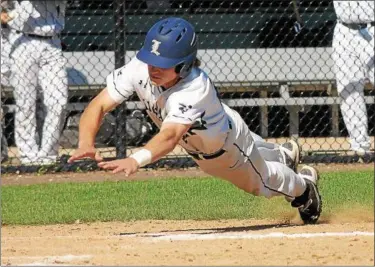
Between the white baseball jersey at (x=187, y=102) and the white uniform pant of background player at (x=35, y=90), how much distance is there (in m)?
5.10

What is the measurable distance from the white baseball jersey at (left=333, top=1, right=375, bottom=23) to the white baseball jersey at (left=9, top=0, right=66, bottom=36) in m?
3.05

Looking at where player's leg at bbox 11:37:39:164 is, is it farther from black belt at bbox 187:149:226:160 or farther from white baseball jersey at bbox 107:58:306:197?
black belt at bbox 187:149:226:160

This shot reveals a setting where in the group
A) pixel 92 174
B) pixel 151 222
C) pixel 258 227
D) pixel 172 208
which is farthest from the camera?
pixel 92 174

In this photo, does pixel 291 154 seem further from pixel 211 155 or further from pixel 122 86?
pixel 122 86

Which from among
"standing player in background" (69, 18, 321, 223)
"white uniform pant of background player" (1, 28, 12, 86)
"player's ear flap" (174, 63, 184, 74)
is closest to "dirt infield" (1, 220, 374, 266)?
"standing player in background" (69, 18, 321, 223)

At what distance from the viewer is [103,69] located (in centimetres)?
1392

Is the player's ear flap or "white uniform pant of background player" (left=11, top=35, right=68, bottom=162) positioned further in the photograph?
"white uniform pant of background player" (left=11, top=35, right=68, bottom=162)

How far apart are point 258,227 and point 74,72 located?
21.0ft

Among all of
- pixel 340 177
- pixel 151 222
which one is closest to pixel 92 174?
pixel 340 177

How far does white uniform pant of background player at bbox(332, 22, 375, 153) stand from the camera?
12711 millimetres

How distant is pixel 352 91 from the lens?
1283 cm

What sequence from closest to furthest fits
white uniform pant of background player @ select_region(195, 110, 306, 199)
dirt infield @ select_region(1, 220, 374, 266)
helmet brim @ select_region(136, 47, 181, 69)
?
dirt infield @ select_region(1, 220, 374, 266) < helmet brim @ select_region(136, 47, 181, 69) < white uniform pant of background player @ select_region(195, 110, 306, 199)

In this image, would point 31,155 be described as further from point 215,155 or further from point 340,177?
point 215,155

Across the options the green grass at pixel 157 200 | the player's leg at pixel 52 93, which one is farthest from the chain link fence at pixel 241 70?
the green grass at pixel 157 200
